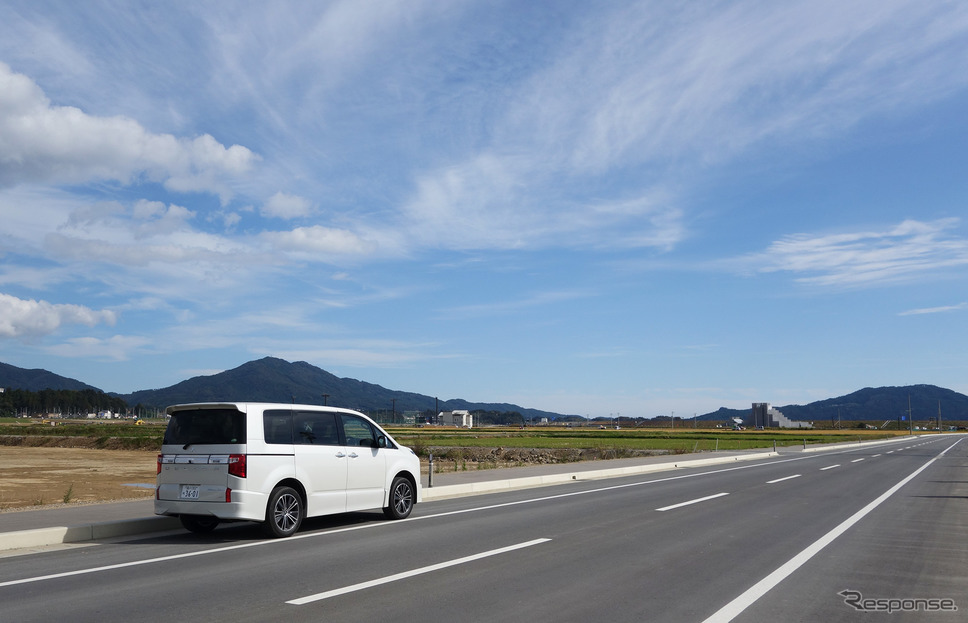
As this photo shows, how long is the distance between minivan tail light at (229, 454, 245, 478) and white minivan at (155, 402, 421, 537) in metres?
0.01

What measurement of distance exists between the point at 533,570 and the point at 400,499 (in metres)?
5.32

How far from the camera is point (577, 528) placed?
12.4 m

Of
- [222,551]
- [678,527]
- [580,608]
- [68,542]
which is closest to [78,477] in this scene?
[68,542]

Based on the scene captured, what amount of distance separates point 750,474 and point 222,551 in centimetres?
2103

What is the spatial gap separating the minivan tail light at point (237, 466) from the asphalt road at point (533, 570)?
A: 1.05 m

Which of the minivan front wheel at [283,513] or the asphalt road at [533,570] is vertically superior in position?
the minivan front wheel at [283,513]

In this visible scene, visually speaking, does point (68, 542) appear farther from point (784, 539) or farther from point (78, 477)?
point (78, 477)

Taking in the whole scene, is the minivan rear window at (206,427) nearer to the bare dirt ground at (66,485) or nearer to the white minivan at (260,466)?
the white minivan at (260,466)

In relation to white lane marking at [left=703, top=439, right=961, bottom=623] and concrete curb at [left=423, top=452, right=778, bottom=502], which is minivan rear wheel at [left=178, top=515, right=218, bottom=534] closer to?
concrete curb at [left=423, top=452, right=778, bottom=502]

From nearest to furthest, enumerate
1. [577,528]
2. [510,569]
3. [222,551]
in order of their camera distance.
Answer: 1. [510,569]
2. [222,551]
3. [577,528]

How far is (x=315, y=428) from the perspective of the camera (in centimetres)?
1209

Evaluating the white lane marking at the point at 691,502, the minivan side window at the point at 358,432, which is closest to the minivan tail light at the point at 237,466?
the minivan side window at the point at 358,432

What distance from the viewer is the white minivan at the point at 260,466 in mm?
10789

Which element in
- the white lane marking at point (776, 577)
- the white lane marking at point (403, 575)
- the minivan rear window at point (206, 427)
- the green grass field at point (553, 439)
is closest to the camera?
the white lane marking at point (776, 577)
